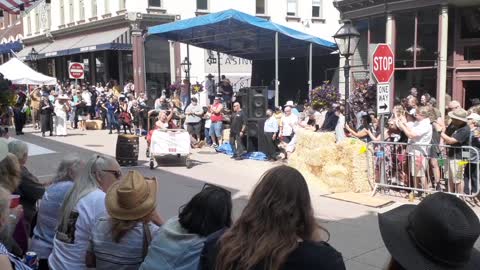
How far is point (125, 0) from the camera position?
29656 mm

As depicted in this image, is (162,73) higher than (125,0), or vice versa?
(125,0)

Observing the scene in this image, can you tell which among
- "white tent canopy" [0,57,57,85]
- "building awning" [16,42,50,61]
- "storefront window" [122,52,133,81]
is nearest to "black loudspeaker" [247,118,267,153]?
"white tent canopy" [0,57,57,85]

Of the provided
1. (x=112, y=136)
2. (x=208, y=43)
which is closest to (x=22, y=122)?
(x=112, y=136)

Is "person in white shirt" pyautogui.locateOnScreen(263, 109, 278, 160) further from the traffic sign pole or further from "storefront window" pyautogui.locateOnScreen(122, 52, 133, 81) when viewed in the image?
"storefront window" pyautogui.locateOnScreen(122, 52, 133, 81)

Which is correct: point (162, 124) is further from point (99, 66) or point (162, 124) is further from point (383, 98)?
point (99, 66)

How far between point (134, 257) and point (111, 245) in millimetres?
161

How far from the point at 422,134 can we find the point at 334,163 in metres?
1.80

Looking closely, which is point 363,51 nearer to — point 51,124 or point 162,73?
point 51,124

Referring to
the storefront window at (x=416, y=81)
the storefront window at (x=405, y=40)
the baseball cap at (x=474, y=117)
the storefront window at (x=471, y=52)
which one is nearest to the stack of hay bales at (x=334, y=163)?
the baseball cap at (x=474, y=117)

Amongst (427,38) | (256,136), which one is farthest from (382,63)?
(427,38)

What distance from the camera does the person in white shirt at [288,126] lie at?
43.3ft

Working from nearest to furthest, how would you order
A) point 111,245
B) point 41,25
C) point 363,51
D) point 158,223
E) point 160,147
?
point 111,245 → point 158,223 → point 160,147 → point 363,51 → point 41,25

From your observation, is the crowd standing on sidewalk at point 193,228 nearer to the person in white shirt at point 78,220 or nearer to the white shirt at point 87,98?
the person in white shirt at point 78,220

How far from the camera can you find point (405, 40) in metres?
17.2
